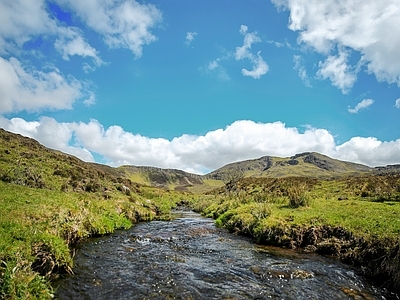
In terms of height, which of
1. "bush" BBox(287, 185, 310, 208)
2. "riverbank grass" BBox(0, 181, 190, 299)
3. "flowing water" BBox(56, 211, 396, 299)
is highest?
"bush" BBox(287, 185, 310, 208)

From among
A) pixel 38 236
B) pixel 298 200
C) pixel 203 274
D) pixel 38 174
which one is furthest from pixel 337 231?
pixel 38 174

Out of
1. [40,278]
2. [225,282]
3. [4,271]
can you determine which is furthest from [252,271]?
[4,271]

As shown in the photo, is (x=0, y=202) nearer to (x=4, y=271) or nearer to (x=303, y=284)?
(x=4, y=271)

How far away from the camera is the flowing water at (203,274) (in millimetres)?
11742

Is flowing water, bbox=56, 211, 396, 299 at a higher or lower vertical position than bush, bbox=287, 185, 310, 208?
lower

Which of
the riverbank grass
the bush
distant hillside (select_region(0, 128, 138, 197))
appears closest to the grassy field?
the bush

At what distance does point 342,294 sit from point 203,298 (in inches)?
237

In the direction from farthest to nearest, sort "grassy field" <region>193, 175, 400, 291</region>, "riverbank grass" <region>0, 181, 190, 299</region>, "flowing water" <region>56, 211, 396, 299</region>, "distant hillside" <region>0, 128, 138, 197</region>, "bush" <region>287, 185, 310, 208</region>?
"distant hillside" <region>0, 128, 138, 197</region>
"bush" <region>287, 185, 310, 208</region>
"grassy field" <region>193, 175, 400, 291</region>
"flowing water" <region>56, 211, 396, 299</region>
"riverbank grass" <region>0, 181, 190, 299</region>

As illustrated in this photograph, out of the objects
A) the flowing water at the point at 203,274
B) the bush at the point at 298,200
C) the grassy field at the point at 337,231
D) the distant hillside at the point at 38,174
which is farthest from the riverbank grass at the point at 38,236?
the bush at the point at 298,200

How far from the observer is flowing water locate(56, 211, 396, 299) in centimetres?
1174

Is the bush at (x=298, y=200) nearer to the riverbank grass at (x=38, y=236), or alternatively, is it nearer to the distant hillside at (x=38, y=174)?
the riverbank grass at (x=38, y=236)

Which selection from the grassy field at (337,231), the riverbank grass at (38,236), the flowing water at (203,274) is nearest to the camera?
the riverbank grass at (38,236)

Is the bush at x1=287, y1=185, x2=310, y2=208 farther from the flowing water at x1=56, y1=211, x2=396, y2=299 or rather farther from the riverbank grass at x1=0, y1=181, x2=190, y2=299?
the riverbank grass at x1=0, y1=181, x2=190, y2=299

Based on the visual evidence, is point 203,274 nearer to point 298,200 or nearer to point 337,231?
point 337,231
